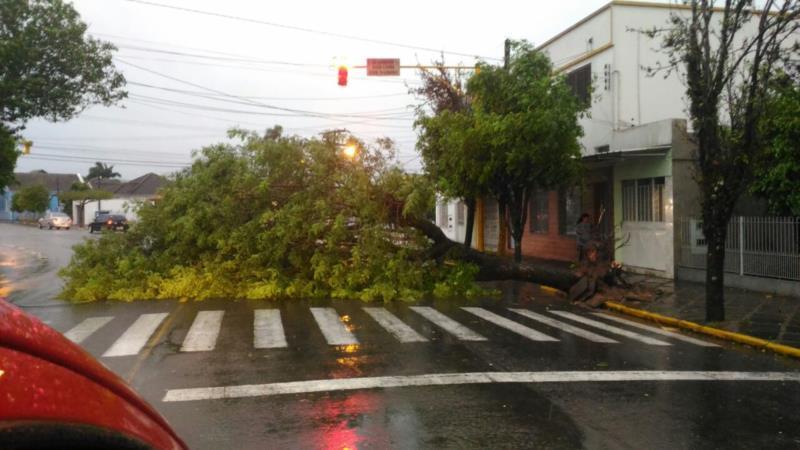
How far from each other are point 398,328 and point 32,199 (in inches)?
3032

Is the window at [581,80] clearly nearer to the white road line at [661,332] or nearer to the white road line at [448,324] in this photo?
the white road line at [661,332]

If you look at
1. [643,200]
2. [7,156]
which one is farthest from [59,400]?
[7,156]

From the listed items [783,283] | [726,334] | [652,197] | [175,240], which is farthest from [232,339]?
[652,197]

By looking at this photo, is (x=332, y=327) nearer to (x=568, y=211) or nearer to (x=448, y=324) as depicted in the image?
(x=448, y=324)

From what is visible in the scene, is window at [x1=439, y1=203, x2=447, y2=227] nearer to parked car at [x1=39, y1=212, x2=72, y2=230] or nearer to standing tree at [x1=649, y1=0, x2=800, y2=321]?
standing tree at [x1=649, y1=0, x2=800, y2=321]

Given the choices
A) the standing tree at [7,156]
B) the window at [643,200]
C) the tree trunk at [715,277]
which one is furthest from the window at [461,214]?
the tree trunk at [715,277]

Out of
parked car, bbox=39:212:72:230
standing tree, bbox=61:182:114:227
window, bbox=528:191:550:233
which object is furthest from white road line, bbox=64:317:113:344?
standing tree, bbox=61:182:114:227

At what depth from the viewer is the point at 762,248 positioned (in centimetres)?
1498

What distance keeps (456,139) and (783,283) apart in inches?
335

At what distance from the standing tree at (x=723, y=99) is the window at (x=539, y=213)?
1384 centimetres

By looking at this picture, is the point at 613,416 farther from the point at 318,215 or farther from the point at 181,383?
the point at 318,215

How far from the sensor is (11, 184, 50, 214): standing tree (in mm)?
74062

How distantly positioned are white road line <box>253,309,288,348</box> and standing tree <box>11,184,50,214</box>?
7370cm

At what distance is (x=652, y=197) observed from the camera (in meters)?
18.7
